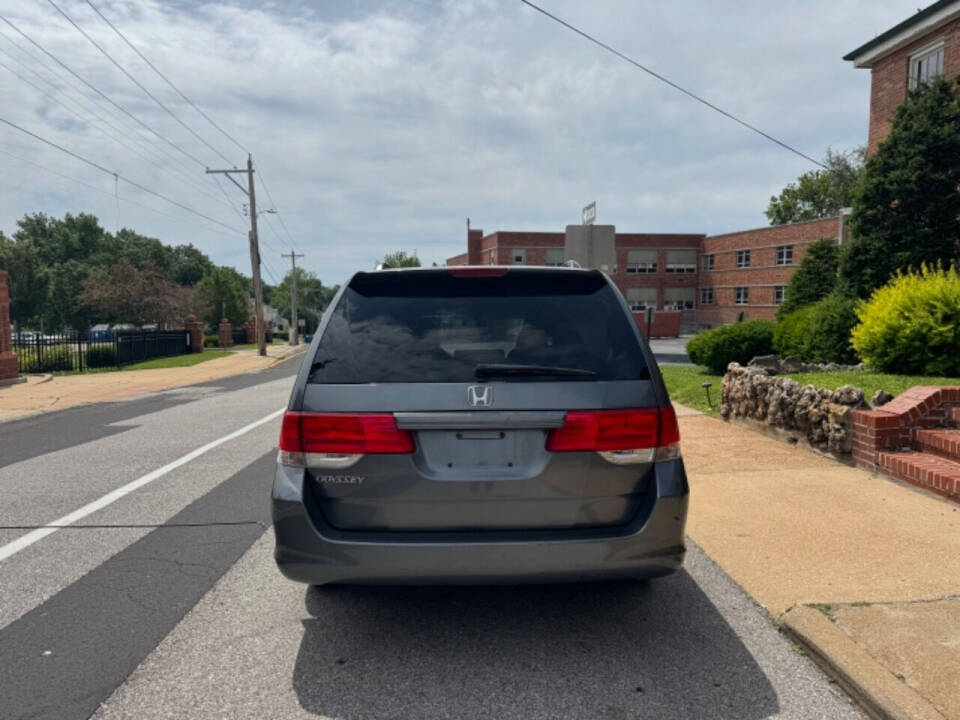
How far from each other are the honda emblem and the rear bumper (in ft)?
1.89

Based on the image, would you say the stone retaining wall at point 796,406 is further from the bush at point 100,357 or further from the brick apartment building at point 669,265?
the brick apartment building at point 669,265

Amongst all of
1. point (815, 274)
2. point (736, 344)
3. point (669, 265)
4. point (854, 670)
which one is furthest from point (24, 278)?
point (854, 670)

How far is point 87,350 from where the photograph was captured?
94.6 feet

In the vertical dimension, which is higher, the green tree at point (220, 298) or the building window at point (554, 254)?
the building window at point (554, 254)

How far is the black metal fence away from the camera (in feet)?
84.2

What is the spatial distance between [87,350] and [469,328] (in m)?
30.4

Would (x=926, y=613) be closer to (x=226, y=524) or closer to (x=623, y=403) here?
(x=623, y=403)

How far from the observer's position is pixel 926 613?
3.41 m

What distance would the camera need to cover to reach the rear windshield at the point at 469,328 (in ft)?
10.1

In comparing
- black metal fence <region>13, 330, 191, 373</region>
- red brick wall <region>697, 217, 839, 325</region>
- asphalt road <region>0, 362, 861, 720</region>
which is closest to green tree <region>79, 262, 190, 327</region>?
black metal fence <region>13, 330, 191, 373</region>

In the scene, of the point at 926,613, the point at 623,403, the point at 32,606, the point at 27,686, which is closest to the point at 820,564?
the point at 926,613

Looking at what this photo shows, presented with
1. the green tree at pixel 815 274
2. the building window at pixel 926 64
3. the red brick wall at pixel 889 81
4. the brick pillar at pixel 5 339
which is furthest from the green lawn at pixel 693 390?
the brick pillar at pixel 5 339

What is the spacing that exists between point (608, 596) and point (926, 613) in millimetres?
1574

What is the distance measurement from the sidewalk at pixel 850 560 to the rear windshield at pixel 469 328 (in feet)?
5.18
